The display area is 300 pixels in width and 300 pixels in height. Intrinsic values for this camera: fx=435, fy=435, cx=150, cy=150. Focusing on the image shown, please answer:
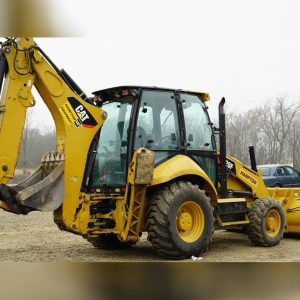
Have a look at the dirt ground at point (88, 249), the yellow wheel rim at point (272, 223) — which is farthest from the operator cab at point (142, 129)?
the yellow wheel rim at point (272, 223)

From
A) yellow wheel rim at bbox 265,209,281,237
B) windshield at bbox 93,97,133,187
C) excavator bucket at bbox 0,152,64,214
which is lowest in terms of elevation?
yellow wheel rim at bbox 265,209,281,237

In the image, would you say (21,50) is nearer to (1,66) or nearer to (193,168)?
(1,66)

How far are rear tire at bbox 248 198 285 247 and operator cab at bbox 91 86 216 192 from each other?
59.4 inches

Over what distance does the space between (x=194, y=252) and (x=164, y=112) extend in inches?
91.3

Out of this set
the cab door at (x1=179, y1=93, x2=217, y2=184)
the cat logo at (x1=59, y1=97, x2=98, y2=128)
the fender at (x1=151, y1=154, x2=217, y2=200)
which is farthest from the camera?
the cab door at (x1=179, y1=93, x2=217, y2=184)

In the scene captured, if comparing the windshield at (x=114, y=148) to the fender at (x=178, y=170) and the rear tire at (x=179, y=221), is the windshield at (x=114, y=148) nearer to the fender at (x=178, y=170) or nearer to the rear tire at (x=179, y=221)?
the fender at (x=178, y=170)

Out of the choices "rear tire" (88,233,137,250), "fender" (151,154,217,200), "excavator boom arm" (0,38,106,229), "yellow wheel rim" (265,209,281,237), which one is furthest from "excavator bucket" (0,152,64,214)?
"yellow wheel rim" (265,209,281,237)

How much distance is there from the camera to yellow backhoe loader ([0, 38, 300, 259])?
578 cm

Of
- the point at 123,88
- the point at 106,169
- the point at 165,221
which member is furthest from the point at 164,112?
the point at 165,221

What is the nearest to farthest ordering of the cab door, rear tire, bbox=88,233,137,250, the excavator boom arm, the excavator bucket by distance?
1. the excavator boom arm
2. the excavator bucket
3. the cab door
4. rear tire, bbox=88,233,137,250

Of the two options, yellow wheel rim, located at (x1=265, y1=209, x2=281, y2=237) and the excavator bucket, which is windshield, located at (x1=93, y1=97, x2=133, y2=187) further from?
yellow wheel rim, located at (x1=265, y1=209, x2=281, y2=237)

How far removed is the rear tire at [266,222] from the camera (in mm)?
8250

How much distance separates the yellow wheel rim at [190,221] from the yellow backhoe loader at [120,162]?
0.02 metres
